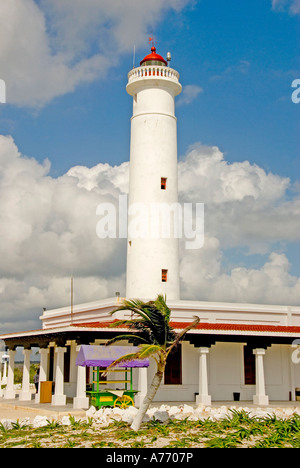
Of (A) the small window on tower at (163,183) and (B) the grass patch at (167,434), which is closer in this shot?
(B) the grass patch at (167,434)

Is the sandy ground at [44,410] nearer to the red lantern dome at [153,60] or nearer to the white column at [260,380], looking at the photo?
the white column at [260,380]

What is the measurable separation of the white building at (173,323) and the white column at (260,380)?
5 centimetres

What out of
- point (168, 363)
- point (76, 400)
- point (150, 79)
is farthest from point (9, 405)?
point (150, 79)

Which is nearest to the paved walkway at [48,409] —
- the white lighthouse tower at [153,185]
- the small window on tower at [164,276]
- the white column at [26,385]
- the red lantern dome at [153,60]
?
the white column at [26,385]

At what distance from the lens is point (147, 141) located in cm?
3203

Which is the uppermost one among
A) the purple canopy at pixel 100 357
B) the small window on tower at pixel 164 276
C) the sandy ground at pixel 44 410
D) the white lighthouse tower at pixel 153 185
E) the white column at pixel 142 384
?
the white lighthouse tower at pixel 153 185

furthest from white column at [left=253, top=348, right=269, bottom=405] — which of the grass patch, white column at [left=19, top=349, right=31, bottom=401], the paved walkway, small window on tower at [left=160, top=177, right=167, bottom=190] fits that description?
white column at [left=19, top=349, right=31, bottom=401]

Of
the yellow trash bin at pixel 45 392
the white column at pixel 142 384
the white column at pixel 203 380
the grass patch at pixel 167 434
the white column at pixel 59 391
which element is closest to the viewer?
the grass patch at pixel 167 434

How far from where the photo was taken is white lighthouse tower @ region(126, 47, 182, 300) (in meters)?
30.8

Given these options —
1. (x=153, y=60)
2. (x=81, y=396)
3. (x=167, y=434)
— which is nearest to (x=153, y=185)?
(x=153, y=60)

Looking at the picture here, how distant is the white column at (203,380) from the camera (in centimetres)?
2560

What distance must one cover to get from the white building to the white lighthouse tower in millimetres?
55

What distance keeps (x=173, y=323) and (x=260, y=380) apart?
193 inches

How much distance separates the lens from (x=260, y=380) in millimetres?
26984
